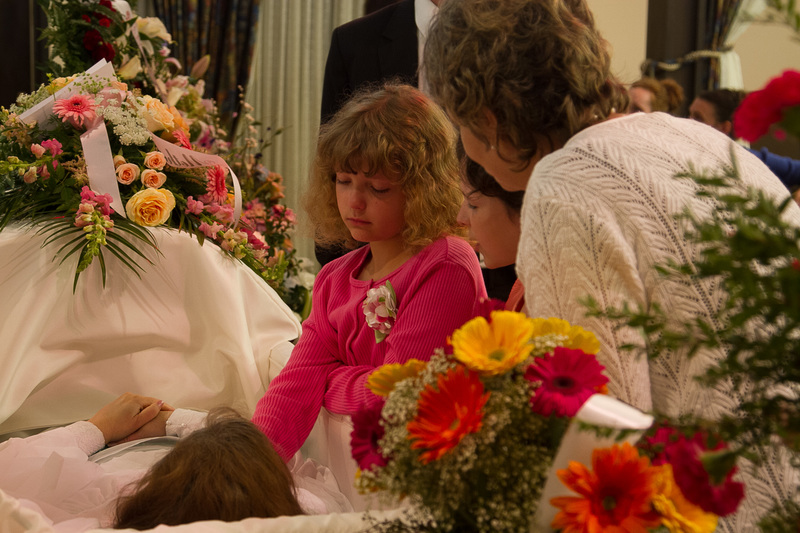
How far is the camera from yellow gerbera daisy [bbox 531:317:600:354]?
2.61 ft

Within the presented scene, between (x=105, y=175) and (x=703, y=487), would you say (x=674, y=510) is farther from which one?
(x=105, y=175)

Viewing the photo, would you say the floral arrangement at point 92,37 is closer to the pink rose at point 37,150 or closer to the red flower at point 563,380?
the pink rose at point 37,150

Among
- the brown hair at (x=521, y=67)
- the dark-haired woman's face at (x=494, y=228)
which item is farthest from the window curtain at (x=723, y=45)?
the brown hair at (x=521, y=67)

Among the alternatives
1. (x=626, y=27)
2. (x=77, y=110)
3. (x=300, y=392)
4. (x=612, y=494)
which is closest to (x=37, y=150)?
(x=77, y=110)

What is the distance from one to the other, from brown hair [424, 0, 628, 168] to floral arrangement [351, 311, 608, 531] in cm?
39

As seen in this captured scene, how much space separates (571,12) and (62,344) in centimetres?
154

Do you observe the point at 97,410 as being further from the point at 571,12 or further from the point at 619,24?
the point at 619,24

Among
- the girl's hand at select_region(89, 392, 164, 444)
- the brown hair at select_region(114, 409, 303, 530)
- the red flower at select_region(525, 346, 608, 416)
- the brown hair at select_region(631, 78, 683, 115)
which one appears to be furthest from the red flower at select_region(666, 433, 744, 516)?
the brown hair at select_region(631, 78, 683, 115)

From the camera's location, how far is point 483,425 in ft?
2.35

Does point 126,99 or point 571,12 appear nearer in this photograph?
point 571,12

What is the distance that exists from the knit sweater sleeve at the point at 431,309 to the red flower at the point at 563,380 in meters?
0.86

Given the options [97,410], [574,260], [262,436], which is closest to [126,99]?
[97,410]

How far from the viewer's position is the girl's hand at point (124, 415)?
185cm

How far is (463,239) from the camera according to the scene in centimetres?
184
